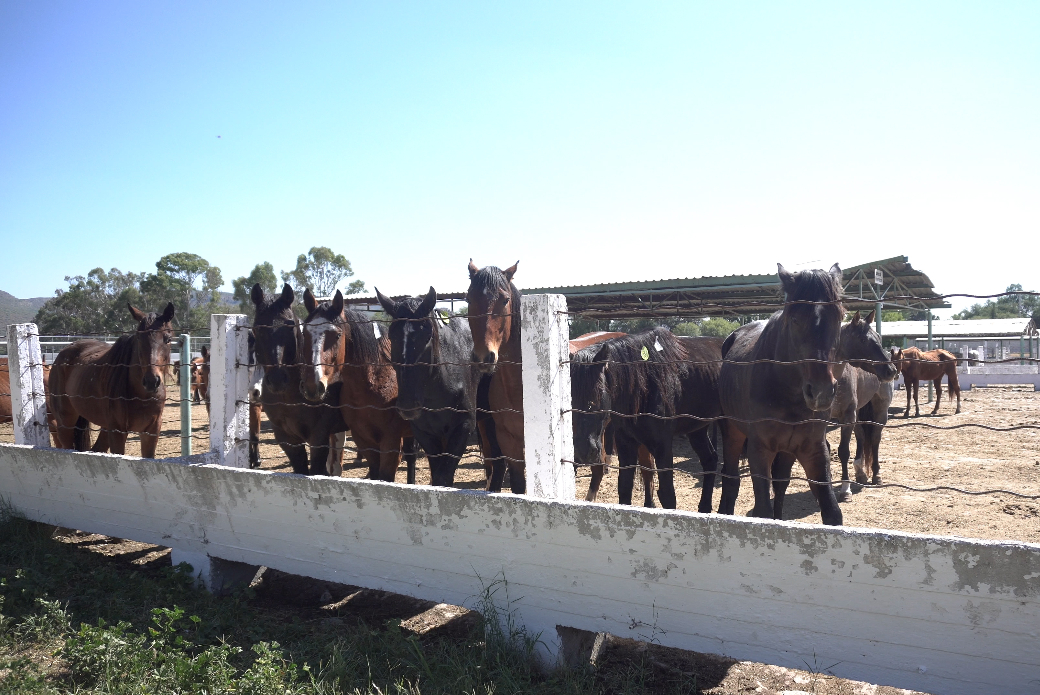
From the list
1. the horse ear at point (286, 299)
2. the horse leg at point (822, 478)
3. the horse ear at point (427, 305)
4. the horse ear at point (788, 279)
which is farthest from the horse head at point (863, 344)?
the horse ear at point (286, 299)

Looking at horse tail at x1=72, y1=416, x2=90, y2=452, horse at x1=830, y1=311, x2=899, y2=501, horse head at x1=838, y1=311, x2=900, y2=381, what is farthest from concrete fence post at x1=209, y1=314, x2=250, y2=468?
horse head at x1=838, y1=311, x2=900, y2=381

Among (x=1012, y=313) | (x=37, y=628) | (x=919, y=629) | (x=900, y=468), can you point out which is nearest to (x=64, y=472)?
(x=37, y=628)

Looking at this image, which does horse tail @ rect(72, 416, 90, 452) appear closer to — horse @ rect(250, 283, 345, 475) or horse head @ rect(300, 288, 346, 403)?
horse @ rect(250, 283, 345, 475)

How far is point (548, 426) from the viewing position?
9.62ft

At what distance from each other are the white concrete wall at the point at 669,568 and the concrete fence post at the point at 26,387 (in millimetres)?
2064

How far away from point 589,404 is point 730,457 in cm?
210

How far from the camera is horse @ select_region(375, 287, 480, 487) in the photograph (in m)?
4.48

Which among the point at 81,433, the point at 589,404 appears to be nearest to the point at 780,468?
the point at 589,404

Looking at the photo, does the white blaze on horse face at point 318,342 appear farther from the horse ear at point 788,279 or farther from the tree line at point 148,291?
the tree line at point 148,291

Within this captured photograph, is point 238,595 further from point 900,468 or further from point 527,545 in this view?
point 900,468

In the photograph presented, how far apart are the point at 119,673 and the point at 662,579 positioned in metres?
2.48

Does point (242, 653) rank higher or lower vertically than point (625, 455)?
lower

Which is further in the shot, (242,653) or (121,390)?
(121,390)

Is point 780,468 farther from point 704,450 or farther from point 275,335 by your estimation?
point 275,335
